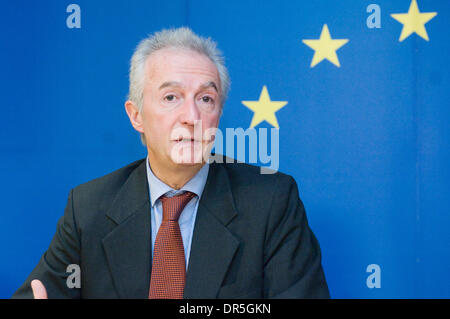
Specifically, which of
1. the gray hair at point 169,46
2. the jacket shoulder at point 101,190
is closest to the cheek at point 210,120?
the gray hair at point 169,46

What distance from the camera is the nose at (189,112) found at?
1455mm

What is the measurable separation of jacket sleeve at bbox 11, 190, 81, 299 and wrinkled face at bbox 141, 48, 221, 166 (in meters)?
0.34

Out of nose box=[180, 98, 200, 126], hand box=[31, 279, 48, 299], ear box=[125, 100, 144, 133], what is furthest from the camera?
ear box=[125, 100, 144, 133]

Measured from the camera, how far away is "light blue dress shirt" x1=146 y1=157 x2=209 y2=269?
58.6 inches

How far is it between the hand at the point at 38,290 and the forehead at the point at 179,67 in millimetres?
675

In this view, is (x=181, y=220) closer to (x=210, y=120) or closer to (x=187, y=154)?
(x=187, y=154)

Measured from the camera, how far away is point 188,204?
1523 millimetres

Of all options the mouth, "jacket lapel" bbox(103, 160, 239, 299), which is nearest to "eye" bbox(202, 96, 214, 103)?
the mouth

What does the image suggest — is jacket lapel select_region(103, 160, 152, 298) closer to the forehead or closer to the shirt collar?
the shirt collar

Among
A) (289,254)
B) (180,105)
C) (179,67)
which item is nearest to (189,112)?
(180,105)

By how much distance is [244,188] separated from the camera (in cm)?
153

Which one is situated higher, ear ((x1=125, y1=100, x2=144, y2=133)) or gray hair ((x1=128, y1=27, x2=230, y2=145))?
gray hair ((x1=128, y1=27, x2=230, y2=145))

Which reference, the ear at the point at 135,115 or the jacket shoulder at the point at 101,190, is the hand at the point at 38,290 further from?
the ear at the point at 135,115
